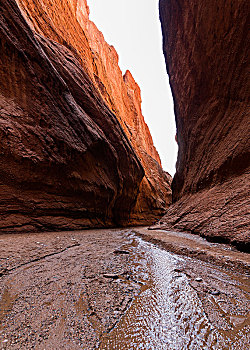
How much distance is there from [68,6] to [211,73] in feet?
42.5

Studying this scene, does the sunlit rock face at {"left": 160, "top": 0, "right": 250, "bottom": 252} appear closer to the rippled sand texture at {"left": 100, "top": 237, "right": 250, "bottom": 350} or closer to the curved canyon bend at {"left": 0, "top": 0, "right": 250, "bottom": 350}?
the curved canyon bend at {"left": 0, "top": 0, "right": 250, "bottom": 350}

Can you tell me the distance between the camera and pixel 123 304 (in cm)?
119

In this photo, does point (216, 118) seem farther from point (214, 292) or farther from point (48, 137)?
point (48, 137)

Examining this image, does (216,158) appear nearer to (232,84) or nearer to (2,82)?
(232,84)

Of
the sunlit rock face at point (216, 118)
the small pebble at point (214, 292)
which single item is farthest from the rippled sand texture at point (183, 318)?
the sunlit rock face at point (216, 118)

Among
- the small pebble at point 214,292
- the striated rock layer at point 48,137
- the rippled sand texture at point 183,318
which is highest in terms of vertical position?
the striated rock layer at point 48,137

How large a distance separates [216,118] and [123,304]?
629 centimetres

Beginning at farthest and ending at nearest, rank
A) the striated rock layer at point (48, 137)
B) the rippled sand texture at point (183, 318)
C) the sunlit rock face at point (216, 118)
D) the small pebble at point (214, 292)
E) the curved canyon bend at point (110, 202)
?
the striated rock layer at point (48, 137), the sunlit rock face at point (216, 118), the small pebble at point (214, 292), the curved canyon bend at point (110, 202), the rippled sand texture at point (183, 318)

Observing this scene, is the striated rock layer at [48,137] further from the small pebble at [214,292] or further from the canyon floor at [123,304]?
the small pebble at [214,292]

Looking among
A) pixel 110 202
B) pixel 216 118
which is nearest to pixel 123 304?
pixel 216 118

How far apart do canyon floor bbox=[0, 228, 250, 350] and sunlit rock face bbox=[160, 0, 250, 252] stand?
4.38ft

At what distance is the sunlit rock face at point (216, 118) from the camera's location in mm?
3603

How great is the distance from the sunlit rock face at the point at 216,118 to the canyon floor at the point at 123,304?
1335mm

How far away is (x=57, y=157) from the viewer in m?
5.78
